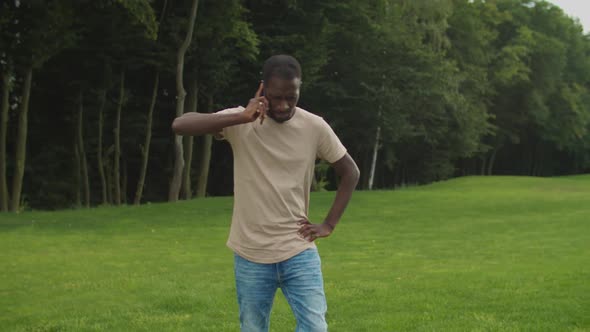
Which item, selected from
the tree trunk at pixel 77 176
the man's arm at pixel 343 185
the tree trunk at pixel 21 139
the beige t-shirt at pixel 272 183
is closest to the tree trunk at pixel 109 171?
the tree trunk at pixel 77 176

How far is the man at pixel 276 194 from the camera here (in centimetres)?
418

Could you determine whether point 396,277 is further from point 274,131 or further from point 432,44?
point 432,44

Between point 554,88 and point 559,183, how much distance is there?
25298mm

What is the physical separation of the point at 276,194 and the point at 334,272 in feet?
25.0

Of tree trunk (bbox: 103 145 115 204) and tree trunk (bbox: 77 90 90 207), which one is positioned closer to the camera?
tree trunk (bbox: 77 90 90 207)

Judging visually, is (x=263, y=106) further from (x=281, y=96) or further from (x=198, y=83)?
(x=198, y=83)

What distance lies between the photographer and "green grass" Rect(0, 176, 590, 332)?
7996 millimetres

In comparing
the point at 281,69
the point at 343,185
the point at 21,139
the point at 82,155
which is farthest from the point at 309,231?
the point at 82,155

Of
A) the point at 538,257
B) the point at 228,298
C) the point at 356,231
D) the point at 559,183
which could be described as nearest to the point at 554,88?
the point at 559,183

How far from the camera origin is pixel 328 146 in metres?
4.41

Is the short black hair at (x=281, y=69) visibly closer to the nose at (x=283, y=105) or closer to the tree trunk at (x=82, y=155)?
the nose at (x=283, y=105)

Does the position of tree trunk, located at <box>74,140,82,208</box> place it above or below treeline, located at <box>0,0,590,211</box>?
below

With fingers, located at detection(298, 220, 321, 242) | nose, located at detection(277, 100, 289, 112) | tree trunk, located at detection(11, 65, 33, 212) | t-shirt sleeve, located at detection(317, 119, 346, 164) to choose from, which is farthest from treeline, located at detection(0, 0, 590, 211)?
fingers, located at detection(298, 220, 321, 242)

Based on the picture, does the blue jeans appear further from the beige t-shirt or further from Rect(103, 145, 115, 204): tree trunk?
Rect(103, 145, 115, 204): tree trunk
